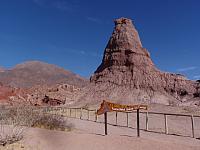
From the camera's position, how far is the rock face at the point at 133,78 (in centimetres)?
7619

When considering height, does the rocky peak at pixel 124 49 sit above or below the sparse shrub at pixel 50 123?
above

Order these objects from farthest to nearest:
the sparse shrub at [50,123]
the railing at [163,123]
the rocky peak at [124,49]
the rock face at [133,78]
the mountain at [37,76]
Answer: the mountain at [37,76] < the rocky peak at [124,49] < the rock face at [133,78] < the railing at [163,123] < the sparse shrub at [50,123]

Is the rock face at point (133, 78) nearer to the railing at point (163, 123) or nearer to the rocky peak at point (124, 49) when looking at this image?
the rocky peak at point (124, 49)

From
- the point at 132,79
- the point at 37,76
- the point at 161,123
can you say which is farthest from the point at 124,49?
the point at 37,76

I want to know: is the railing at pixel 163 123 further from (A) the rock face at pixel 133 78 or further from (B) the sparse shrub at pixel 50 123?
(A) the rock face at pixel 133 78

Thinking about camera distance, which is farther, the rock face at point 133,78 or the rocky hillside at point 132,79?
the rock face at point 133,78

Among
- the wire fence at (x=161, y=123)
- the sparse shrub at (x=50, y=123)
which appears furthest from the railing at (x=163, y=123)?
the sparse shrub at (x=50, y=123)

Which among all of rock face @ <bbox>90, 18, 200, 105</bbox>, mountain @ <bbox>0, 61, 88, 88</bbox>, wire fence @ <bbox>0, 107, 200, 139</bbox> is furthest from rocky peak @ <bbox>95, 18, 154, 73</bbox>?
wire fence @ <bbox>0, 107, 200, 139</bbox>

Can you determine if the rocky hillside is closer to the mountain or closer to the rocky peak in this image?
the rocky peak

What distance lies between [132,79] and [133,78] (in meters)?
0.46

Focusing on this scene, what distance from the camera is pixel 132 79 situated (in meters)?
79.8

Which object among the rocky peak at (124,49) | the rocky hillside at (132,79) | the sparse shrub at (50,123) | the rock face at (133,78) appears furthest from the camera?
the rocky peak at (124,49)

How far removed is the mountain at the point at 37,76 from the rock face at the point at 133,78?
38.1 m

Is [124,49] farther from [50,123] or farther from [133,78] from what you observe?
[50,123]
